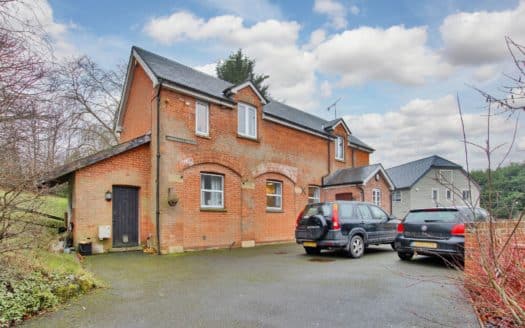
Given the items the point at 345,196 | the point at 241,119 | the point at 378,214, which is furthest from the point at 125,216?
the point at 345,196

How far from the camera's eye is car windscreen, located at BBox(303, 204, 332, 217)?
1113 centimetres

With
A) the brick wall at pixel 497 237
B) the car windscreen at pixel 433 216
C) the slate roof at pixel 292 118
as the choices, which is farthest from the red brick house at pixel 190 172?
the brick wall at pixel 497 237

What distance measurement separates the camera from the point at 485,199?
10.5 feet

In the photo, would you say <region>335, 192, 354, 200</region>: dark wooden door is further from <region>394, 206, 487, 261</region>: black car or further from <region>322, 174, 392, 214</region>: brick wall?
<region>394, 206, 487, 261</region>: black car

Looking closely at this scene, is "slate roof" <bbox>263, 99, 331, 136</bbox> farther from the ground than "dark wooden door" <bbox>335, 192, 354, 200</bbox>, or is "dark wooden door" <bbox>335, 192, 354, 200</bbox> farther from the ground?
"slate roof" <bbox>263, 99, 331, 136</bbox>

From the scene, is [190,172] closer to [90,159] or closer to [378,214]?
[90,159]

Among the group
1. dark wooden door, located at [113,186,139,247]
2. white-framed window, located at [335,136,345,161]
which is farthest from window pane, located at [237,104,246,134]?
white-framed window, located at [335,136,345,161]

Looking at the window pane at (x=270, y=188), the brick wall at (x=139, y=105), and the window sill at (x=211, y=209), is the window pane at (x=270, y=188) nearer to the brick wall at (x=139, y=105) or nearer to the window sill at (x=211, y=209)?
the window sill at (x=211, y=209)

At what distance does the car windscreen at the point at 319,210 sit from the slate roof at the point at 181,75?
19.7 ft

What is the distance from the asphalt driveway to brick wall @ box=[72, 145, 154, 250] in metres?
1.68

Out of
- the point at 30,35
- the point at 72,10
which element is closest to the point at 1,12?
the point at 30,35

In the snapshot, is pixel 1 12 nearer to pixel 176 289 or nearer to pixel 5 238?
pixel 5 238

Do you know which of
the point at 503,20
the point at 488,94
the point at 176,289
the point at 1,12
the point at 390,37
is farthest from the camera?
the point at 390,37

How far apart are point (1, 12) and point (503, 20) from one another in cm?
700
